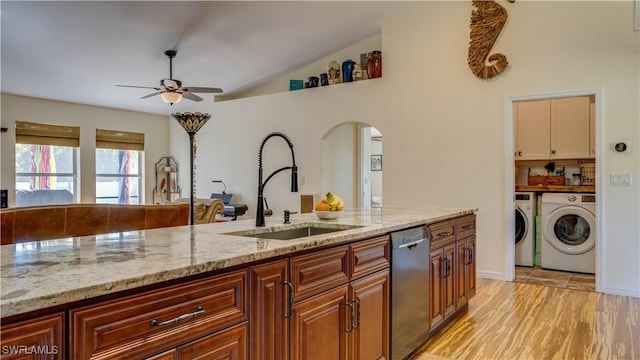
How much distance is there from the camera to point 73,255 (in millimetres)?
1315

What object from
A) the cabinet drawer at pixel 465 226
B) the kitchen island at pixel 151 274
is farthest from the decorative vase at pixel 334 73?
the kitchen island at pixel 151 274

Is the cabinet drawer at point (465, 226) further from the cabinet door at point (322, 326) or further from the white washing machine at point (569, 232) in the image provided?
the white washing machine at point (569, 232)

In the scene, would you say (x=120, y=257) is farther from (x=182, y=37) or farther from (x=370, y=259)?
(x=182, y=37)

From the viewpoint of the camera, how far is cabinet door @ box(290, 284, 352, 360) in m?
1.56

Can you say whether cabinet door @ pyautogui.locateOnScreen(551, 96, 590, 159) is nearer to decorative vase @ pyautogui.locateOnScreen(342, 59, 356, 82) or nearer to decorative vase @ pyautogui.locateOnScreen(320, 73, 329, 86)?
decorative vase @ pyautogui.locateOnScreen(342, 59, 356, 82)

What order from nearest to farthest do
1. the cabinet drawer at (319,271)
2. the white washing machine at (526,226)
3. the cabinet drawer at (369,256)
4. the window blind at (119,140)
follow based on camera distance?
1. the cabinet drawer at (319,271)
2. the cabinet drawer at (369,256)
3. the white washing machine at (526,226)
4. the window blind at (119,140)

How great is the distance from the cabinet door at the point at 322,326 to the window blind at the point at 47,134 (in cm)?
642

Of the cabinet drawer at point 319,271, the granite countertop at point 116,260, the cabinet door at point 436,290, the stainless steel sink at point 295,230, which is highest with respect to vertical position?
the granite countertop at point 116,260

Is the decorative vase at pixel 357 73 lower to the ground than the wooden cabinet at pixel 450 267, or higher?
higher

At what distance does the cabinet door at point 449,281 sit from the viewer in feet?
9.15

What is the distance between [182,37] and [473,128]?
3.55 meters

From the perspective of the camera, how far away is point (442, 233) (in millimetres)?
2756

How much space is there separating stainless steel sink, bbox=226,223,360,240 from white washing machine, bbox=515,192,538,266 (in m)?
3.72

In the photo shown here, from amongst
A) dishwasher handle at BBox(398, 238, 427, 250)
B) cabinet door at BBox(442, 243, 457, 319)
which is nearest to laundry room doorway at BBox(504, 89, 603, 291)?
cabinet door at BBox(442, 243, 457, 319)
